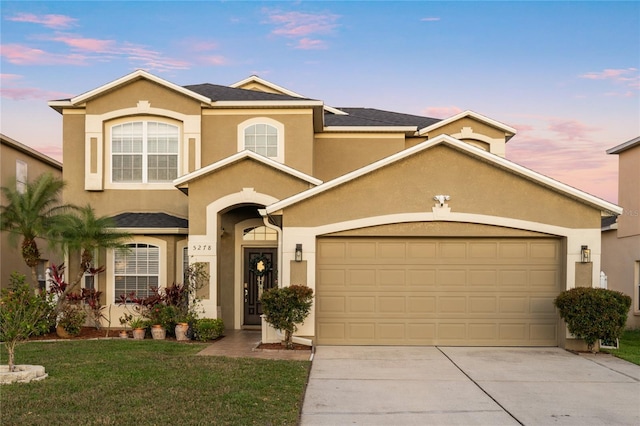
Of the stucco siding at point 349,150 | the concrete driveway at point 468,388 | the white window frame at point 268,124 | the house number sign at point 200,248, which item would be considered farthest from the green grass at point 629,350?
the white window frame at point 268,124

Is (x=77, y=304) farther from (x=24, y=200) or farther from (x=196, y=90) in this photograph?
(x=196, y=90)

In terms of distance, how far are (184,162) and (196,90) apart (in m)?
2.63

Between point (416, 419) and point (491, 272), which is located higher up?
point (491, 272)

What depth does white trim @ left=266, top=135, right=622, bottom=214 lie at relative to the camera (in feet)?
42.4

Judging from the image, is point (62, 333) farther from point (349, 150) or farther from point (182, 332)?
point (349, 150)

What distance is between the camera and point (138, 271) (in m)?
16.8

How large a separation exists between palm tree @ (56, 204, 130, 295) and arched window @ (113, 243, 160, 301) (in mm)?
749

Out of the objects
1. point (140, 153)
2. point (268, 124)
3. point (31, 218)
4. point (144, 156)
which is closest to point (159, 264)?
point (144, 156)

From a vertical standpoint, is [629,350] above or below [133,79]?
below

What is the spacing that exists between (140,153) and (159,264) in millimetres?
3219

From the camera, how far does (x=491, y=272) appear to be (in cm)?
1345

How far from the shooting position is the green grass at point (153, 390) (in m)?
7.38

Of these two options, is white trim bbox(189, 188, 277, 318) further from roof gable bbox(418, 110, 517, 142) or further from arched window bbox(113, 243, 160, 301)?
roof gable bbox(418, 110, 517, 142)

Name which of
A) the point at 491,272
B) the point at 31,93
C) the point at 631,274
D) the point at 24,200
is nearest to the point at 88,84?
the point at 31,93
